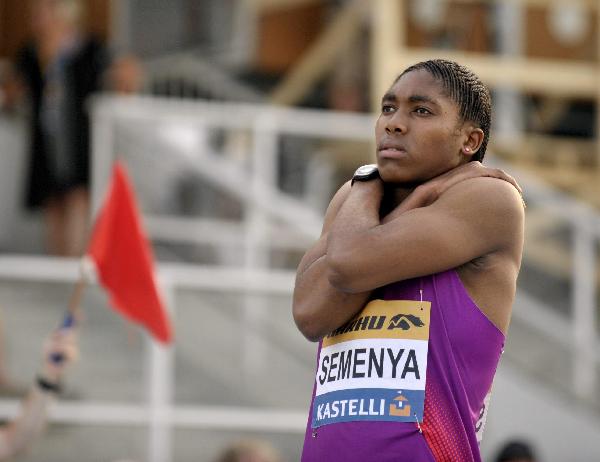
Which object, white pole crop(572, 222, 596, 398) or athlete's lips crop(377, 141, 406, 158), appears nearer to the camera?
athlete's lips crop(377, 141, 406, 158)

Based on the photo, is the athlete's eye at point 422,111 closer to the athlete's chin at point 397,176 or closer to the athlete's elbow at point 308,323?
the athlete's chin at point 397,176

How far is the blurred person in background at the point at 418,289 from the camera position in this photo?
10.7ft

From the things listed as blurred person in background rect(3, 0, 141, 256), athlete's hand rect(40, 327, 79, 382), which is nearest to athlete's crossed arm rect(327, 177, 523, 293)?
athlete's hand rect(40, 327, 79, 382)

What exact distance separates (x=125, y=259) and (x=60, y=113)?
319 centimetres

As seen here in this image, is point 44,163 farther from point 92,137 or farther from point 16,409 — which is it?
point 16,409

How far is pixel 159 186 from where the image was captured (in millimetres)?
9984

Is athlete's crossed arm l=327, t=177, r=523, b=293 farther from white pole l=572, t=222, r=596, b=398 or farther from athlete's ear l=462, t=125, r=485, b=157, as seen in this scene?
white pole l=572, t=222, r=596, b=398

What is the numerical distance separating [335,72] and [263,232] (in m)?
4.48

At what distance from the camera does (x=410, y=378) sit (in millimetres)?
3277

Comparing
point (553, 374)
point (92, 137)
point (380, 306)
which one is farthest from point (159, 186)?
point (380, 306)

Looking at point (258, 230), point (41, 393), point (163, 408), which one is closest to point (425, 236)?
point (41, 393)

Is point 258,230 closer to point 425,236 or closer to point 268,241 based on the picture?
point 268,241

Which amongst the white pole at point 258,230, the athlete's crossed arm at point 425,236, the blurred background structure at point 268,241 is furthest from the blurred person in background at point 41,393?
the athlete's crossed arm at point 425,236

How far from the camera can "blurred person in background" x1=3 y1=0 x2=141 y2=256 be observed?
9.55 meters
